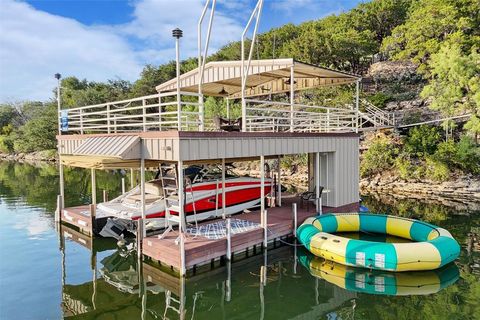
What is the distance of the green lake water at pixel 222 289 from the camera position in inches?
288

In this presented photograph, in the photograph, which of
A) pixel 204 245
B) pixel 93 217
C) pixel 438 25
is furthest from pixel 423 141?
pixel 93 217

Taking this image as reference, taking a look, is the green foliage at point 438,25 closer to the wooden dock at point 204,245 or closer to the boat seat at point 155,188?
the wooden dock at point 204,245

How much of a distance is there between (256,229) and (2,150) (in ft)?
208

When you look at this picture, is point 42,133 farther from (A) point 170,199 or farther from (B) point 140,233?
(B) point 140,233

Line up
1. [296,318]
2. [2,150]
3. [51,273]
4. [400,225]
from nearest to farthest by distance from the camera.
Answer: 1. [296,318]
2. [51,273]
3. [400,225]
4. [2,150]

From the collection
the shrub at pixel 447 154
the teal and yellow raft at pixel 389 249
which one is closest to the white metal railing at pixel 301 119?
the teal and yellow raft at pixel 389 249

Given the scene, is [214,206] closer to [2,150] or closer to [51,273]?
[51,273]

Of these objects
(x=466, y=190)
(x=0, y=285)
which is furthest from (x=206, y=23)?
(x=466, y=190)

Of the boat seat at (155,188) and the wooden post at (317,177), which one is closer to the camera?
the boat seat at (155,188)

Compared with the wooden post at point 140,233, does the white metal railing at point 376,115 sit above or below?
above

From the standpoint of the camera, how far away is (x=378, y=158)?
24656mm

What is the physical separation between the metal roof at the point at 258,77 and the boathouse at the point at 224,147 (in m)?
0.04

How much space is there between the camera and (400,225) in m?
11.5

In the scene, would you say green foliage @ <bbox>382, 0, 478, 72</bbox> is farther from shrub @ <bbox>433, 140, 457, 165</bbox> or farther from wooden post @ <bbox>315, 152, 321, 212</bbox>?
wooden post @ <bbox>315, 152, 321, 212</bbox>
